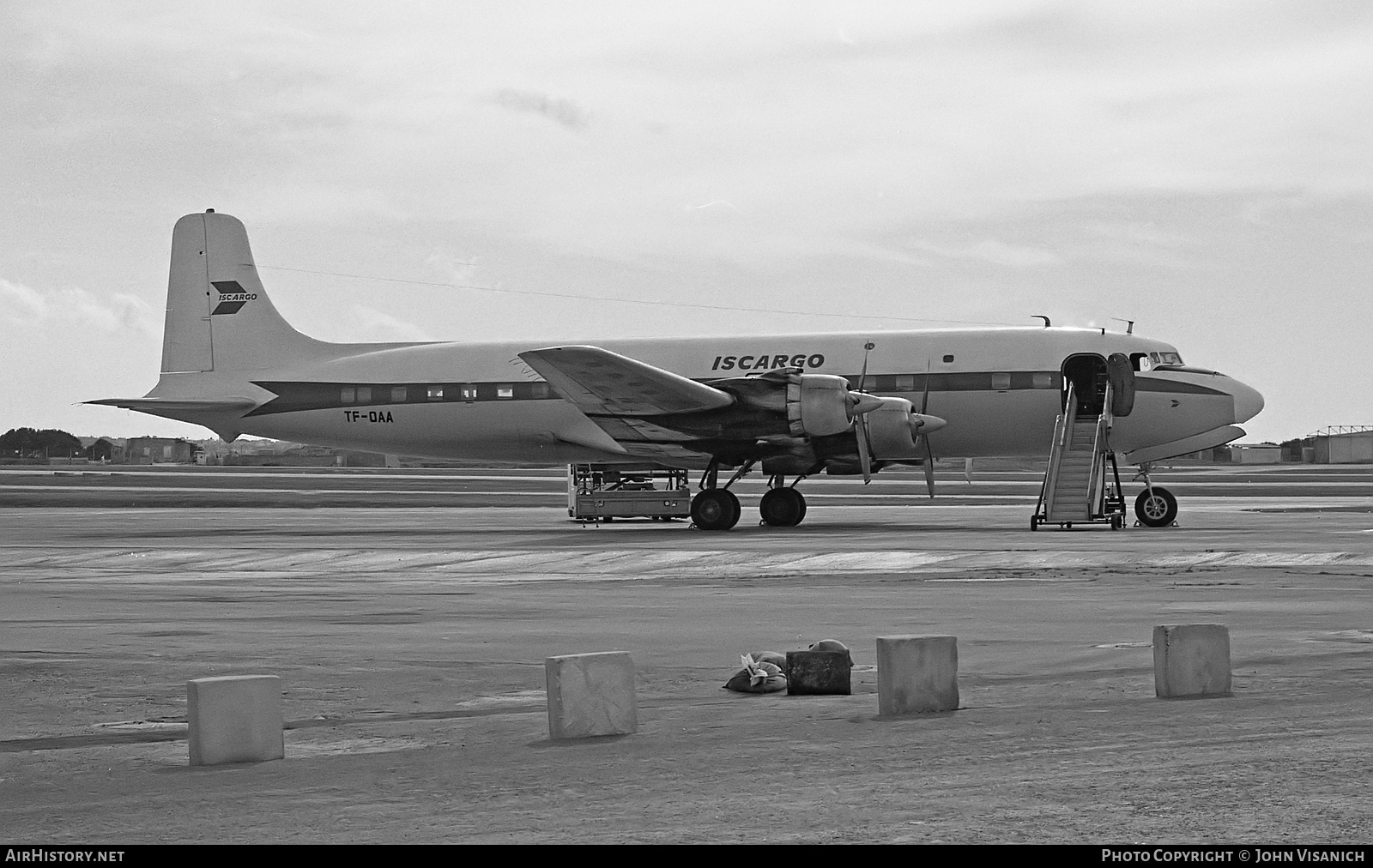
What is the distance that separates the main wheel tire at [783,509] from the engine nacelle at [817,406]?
9.15ft

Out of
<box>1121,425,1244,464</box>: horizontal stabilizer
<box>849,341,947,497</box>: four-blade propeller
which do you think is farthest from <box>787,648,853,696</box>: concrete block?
<box>1121,425,1244,464</box>: horizontal stabilizer

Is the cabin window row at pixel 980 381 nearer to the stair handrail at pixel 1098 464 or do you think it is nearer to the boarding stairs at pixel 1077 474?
the boarding stairs at pixel 1077 474

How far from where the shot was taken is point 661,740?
27.7ft

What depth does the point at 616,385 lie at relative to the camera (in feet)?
98.0

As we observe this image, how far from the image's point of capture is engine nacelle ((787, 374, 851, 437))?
1164 inches

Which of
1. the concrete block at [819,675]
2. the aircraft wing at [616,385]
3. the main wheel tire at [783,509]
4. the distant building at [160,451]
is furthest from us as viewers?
the distant building at [160,451]

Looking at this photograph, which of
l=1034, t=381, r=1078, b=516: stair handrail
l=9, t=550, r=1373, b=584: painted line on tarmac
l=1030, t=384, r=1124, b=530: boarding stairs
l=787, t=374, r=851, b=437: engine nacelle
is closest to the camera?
l=9, t=550, r=1373, b=584: painted line on tarmac

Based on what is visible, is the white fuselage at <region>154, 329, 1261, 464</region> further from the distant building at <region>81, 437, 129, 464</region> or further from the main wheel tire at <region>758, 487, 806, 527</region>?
the distant building at <region>81, 437, 129, 464</region>

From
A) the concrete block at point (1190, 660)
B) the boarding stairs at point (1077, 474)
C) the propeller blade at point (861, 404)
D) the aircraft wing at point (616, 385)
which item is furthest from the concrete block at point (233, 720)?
the boarding stairs at point (1077, 474)

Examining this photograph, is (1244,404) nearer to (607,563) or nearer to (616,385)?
(616,385)

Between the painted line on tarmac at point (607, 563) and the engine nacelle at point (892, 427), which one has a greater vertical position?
the engine nacelle at point (892, 427)

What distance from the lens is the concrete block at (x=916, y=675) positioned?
9.09 meters

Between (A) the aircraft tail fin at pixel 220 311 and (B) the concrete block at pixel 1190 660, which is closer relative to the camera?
(B) the concrete block at pixel 1190 660

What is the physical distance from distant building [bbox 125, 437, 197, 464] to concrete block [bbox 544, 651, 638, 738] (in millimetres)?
167559
